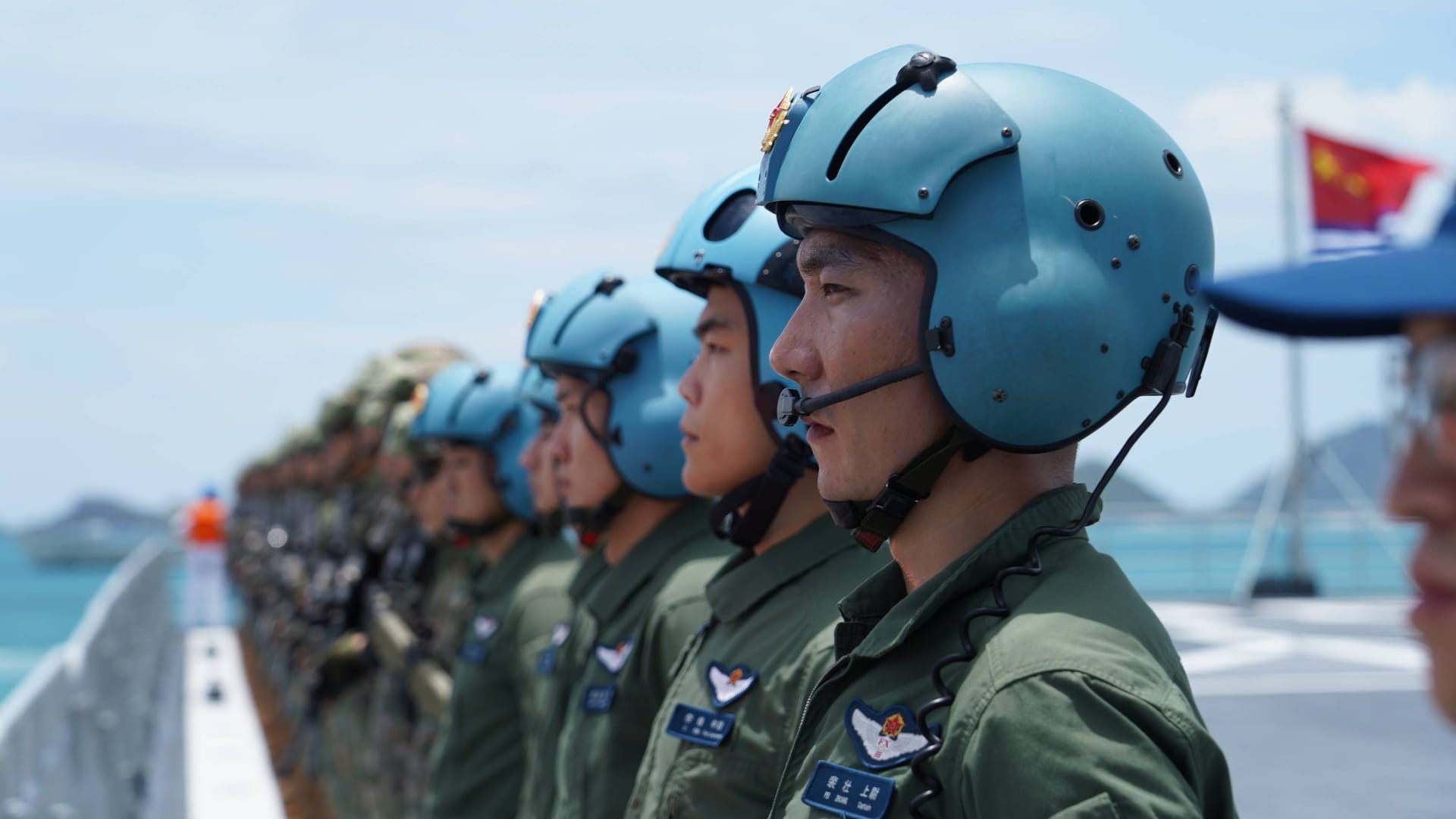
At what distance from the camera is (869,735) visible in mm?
1899

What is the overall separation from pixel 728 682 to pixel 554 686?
1.57 metres

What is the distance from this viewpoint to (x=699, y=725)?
8.90 feet

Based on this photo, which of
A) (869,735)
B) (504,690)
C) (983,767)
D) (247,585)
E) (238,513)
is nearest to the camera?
(983,767)

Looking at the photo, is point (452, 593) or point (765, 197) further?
point (452, 593)

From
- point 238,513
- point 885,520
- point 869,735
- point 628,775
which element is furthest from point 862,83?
point 238,513

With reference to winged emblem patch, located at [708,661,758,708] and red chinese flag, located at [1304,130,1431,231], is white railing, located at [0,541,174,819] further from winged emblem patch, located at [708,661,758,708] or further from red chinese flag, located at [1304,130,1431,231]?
red chinese flag, located at [1304,130,1431,231]

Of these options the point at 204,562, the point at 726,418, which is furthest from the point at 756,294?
the point at 204,562

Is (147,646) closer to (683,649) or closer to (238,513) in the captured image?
(683,649)

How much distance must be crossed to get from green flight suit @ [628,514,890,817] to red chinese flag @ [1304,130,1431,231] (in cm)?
1551

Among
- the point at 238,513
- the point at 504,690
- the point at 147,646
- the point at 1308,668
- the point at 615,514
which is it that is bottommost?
the point at 238,513

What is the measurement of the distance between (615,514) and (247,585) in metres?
21.4

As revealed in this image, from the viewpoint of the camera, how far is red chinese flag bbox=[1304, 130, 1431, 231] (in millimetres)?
16922

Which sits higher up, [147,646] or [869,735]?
[869,735]

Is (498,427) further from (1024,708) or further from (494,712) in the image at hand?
(1024,708)
